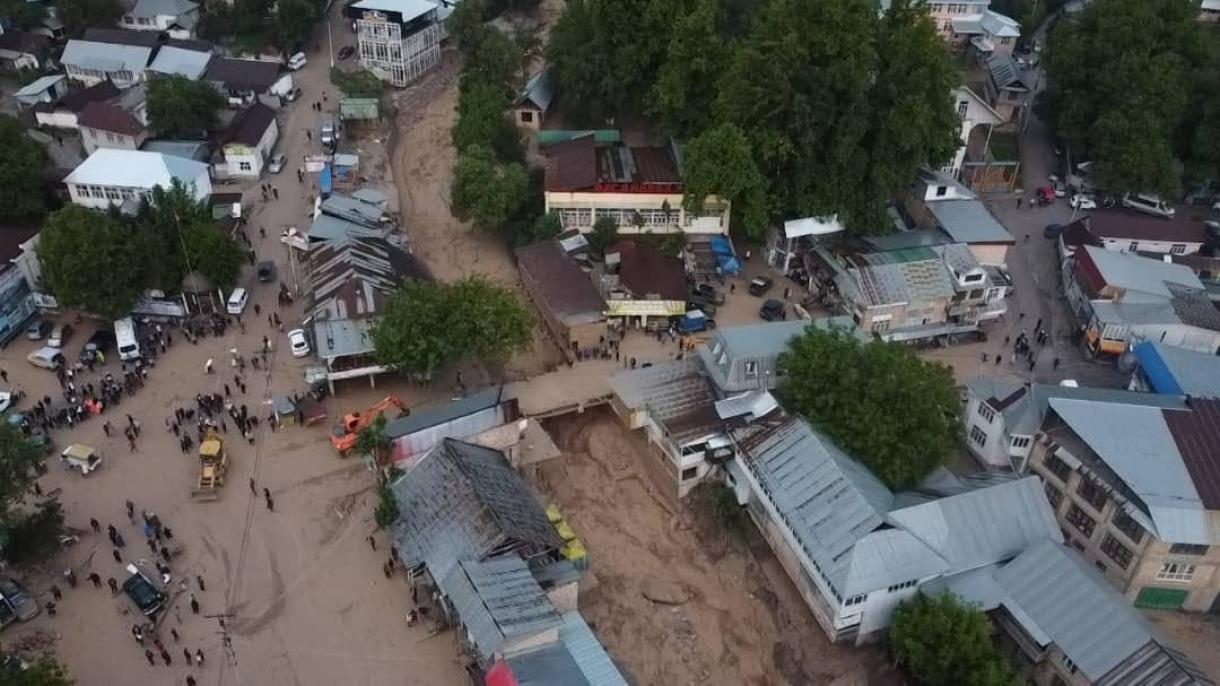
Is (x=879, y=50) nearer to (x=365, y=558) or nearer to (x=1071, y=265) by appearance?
(x=1071, y=265)

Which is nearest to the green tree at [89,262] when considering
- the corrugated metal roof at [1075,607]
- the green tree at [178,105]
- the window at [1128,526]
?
the green tree at [178,105]

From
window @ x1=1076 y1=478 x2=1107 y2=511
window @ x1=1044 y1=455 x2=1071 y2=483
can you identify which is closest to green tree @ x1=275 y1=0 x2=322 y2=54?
window @ x1=1044 y1=455 x2=1071 y2=483

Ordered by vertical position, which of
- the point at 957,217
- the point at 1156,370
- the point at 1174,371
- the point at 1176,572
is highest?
the point at 957,217

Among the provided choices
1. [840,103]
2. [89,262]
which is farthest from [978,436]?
[89,262]

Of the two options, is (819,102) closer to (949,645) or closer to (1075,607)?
(1075,607)

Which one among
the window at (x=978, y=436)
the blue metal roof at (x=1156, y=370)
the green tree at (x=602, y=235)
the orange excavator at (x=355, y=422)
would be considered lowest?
the orange excavator at (x=355, y=422)

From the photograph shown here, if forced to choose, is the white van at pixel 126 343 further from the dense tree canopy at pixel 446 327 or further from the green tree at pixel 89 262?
the dense tree canopy at pixel 446 327
